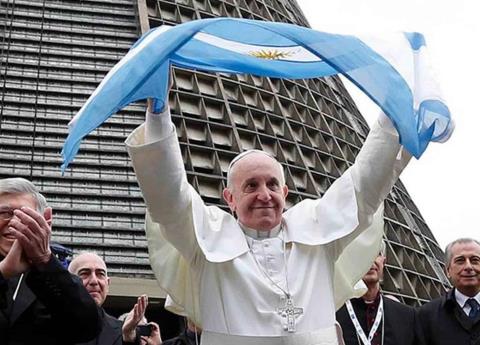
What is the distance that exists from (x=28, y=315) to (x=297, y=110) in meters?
31.3

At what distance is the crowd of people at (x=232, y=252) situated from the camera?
9.80ft

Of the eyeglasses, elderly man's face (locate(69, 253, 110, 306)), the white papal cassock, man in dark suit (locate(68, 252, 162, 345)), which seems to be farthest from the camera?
elderly man's face (locate(69, 253, 110, 306))

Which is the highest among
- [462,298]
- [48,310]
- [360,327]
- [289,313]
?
[462,298]

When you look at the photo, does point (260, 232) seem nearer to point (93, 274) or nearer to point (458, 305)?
point (93, 274)

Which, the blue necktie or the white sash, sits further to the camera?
the blue necktie

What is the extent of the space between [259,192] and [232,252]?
0.28 meters

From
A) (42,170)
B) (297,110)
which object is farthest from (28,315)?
(297,110)

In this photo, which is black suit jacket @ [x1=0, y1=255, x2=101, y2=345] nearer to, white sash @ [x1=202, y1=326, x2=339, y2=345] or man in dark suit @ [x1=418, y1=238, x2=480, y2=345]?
white sash @ [x1=202, y1=326, x2=339, y2=345]

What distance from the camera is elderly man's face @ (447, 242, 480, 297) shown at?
4934mm

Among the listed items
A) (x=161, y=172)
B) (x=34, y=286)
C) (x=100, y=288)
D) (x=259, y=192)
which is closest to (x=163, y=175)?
(x=161, y=172)

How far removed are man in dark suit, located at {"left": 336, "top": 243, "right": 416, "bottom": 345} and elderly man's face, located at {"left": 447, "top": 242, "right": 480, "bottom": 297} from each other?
411 millimetres

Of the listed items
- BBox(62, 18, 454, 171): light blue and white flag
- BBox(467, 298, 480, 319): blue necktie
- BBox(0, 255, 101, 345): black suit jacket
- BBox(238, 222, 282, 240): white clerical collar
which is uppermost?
BBox(62, 18, 454, 171): light blue and white flag

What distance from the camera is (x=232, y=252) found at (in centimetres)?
316

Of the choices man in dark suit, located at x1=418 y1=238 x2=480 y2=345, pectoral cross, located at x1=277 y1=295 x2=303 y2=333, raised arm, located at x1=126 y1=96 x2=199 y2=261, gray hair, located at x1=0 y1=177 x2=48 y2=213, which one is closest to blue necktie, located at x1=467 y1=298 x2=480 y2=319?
man in dark suit, located at x1=418 y1=238 x2=480 y2=345
